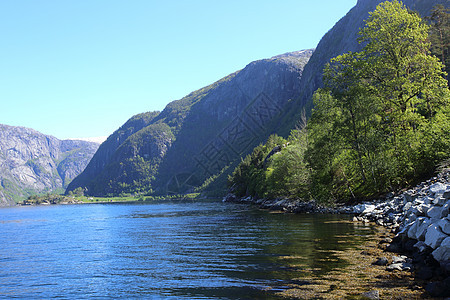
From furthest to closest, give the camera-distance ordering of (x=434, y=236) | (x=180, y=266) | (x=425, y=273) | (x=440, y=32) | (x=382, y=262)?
(x=440, y=32) < (x=180, y=266) < (x=382, y=262) < (x=434, y=236) < (x=425, y=273)

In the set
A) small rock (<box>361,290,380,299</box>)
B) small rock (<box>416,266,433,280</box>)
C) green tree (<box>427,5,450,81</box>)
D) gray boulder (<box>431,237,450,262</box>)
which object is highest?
green tree (<box>427,5,450,81</box>)

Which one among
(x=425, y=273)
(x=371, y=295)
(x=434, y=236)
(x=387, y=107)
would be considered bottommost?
(x=425, y=273)

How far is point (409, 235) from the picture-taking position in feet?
70.2

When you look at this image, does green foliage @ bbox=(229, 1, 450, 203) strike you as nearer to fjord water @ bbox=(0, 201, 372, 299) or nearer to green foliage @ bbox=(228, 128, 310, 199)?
green foliage @ bbox=(228, 128, 310, 199)

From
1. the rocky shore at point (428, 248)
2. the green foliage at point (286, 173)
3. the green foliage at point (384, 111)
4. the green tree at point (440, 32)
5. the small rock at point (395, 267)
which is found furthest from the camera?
the green tree at point (440, 32)

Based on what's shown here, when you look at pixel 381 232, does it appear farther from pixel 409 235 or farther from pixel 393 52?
pixel 393 52

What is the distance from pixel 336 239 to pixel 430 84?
2999cm

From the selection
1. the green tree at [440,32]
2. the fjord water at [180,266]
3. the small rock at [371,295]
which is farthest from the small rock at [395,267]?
the green tree at [440,32]

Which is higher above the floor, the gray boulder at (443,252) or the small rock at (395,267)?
the gray boulder at (443,252)

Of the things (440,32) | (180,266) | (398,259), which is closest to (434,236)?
(398,259)

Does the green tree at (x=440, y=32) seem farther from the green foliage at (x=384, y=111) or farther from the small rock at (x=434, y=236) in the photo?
the small rock at (x=434, y=236)

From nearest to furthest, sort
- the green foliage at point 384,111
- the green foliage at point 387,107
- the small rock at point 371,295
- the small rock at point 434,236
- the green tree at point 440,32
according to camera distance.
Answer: the small rock at point 371,295, the small rock at point 434,236, the green foliage at point 387,107, the green foliage at point 384,111, the green tree at point 440,32

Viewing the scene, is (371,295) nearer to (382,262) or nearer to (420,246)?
(382,262)

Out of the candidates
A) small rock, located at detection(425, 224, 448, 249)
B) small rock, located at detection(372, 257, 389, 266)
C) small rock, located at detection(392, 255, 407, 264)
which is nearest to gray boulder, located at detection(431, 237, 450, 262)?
small rock, located at detection(425, 224, 448, 249)
